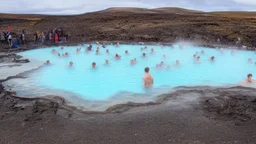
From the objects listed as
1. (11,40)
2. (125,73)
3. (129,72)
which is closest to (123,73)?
(125,73)

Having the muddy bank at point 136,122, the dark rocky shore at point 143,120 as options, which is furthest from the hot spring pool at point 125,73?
the muddy bank at point 136,122

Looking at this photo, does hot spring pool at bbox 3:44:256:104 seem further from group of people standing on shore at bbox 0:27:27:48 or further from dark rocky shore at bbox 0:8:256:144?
group of people standing on shore at bbox 0:27:27:48

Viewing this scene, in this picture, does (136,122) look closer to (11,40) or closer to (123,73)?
(123,73)

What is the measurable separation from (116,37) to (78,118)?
2068 cm

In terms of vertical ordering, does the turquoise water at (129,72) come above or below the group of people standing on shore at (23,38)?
below

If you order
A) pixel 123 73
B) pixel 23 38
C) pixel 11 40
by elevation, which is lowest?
pixel 123 73

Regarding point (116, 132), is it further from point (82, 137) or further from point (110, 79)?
point (110, 79)

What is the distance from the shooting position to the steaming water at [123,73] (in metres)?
9.77

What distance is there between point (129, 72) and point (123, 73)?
1.28 feet

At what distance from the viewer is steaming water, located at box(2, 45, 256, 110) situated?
9.77 metres

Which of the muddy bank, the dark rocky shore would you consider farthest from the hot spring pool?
the muddy bank

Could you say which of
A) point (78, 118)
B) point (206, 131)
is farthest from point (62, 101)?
point (206, 131)

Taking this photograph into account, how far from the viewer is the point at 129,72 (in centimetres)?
1388

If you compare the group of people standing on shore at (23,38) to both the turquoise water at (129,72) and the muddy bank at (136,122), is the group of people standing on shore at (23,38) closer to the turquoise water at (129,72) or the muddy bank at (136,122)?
the turquoise water at (129,72)
